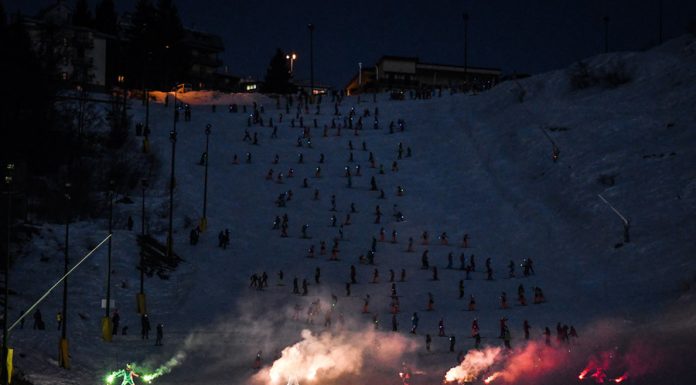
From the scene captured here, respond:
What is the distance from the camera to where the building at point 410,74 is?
113938mm

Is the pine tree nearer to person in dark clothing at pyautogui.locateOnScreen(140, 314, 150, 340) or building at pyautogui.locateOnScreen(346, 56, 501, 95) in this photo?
building at pyautogui.locateOnScreen(346, 56, 501, 95)

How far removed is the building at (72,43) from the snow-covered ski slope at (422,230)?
1351cm

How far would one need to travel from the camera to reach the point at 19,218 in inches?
1969

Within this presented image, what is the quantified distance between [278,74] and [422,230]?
210 feet

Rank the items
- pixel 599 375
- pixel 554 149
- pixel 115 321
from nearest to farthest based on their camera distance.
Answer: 1. pixel 599 375
2. pixel 115 321
3. pixel 554 149

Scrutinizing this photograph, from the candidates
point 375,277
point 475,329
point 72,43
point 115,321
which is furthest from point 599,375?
point 72,43

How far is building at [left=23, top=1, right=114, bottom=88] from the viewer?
3393 inches

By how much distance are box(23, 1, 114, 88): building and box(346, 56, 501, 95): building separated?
31717mm

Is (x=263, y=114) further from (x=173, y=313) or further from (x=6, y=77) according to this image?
(x=173, y=313)

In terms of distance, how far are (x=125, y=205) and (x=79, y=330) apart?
1899 cm

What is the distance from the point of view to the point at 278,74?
378 ft

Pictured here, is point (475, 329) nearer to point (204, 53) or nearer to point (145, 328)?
point (145, 328)

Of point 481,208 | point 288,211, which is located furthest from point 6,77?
point 481,208

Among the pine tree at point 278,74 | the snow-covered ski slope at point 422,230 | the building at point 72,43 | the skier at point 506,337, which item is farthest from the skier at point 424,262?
the pine tree at point 278,74
